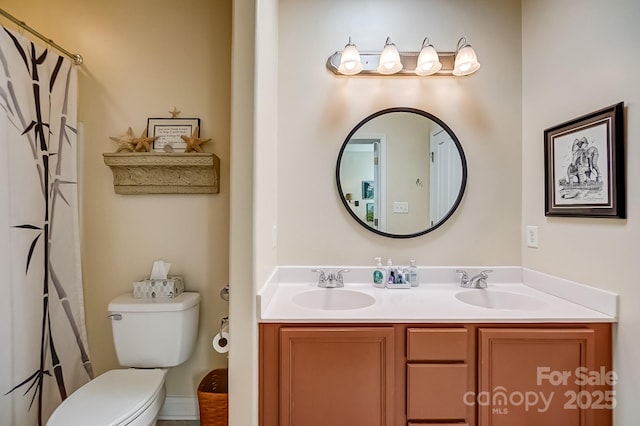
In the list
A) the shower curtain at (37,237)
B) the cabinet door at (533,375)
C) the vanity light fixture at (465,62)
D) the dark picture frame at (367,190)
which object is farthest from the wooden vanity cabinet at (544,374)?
the shower curtain at (37,237)

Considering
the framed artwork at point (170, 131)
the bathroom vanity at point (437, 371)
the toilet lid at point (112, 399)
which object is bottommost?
the toilet lid at point (112, 399)

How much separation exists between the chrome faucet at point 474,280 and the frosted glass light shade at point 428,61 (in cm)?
121

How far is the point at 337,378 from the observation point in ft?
4.02

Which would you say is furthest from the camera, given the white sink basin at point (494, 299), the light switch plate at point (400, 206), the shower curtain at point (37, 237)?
the light switch plate at point (400, 206)

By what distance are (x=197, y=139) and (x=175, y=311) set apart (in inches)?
38.3

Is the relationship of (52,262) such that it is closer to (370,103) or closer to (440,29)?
(370,103)

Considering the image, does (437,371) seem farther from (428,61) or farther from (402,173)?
(428,61)

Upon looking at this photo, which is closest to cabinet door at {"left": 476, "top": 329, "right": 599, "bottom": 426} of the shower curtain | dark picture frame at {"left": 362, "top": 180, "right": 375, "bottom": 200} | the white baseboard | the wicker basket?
dark picture frame at {"left": 362, "top": 180, "right": 375, "bottom": 200}

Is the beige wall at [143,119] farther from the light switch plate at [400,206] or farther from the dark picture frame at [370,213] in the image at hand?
the light switch plate at [400,206]

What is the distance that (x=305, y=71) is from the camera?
178 centimetres

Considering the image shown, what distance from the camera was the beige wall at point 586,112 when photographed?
1.15 m

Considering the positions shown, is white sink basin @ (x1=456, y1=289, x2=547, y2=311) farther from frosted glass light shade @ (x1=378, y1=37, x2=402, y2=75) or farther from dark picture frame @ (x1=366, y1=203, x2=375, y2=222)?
frosted glass light shade @ (x1=378, y1=37, x2=402, y2=75)

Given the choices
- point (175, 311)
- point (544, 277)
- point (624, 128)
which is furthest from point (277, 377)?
point (624, 128)

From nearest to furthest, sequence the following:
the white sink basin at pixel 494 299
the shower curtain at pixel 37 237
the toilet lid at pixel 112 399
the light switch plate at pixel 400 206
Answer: the toilet lid at pixel 112 399 → the shower curtain at pixel 37 237 → the white sink basin at pixel 494 299 → the light switch plate at pixel 400 206
